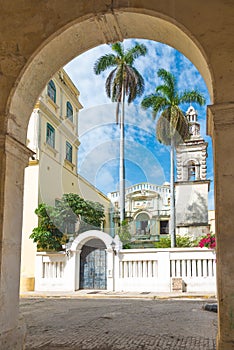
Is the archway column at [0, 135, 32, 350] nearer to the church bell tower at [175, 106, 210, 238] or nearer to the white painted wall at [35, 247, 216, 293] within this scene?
the white painted wall at [35, 247, 216, 293]

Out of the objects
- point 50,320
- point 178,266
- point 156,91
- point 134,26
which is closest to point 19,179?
point 134,26

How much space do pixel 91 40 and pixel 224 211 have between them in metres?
2.53

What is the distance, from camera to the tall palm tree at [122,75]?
74.5 ft

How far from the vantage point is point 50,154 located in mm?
20016

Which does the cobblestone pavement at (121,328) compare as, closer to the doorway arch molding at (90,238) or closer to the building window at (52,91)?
the doorway arch molding at (90,238)

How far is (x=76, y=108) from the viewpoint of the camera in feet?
79.0

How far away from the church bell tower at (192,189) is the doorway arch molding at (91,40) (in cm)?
1888

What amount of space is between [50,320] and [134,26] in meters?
5.83

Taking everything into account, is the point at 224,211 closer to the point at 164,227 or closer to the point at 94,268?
the point at 94,268

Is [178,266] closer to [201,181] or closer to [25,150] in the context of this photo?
[201,181]

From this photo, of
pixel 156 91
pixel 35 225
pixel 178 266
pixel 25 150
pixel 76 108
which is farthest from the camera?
pixel 76 108

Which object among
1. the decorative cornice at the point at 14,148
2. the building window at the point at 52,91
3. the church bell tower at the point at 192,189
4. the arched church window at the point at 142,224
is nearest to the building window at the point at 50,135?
the building window at the point at 52,91

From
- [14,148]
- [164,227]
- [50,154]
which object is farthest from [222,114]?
[164,227]

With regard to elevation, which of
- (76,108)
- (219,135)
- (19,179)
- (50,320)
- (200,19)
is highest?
(76,108)
